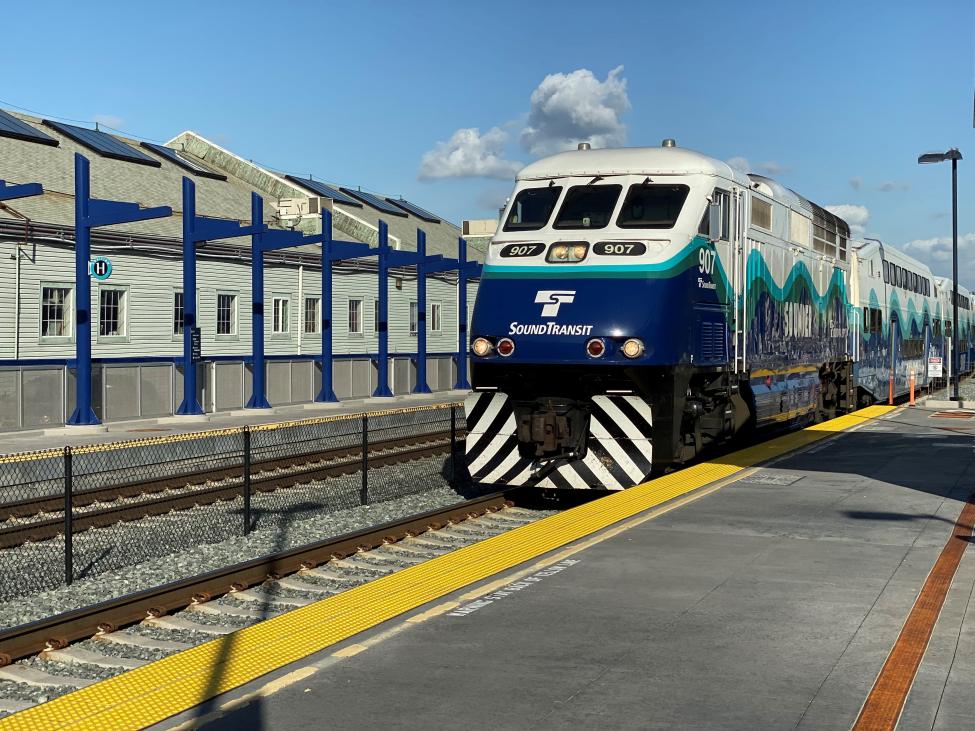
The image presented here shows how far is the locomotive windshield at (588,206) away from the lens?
13680 mm

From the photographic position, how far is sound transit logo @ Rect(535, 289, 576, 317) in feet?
42.4

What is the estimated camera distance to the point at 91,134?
41.0 meters

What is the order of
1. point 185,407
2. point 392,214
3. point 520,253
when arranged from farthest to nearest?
1. point 392,214
2. point 185,407
3. point 520,253

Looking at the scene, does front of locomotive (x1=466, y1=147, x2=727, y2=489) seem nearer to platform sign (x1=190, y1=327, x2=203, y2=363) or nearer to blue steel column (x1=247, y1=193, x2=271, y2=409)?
platform sign (x1=190, y1=327, x2=203, y2=363)

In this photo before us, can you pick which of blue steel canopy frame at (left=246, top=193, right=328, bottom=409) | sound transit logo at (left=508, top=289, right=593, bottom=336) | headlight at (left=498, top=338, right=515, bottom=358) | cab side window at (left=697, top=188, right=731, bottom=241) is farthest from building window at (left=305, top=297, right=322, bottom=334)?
sound transit logo at (left=508, top=289, right=593, bottom=336)

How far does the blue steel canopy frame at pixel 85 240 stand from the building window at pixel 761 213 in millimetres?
12990

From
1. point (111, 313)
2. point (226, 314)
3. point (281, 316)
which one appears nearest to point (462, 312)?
point (281, 316)

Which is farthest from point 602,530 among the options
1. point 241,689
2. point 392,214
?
point 392,214

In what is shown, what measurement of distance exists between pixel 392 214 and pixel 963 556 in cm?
4780

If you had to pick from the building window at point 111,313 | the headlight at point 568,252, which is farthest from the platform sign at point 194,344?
the headlight at point 568,252

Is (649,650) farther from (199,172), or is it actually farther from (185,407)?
(199,172)

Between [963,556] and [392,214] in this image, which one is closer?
[963,556]

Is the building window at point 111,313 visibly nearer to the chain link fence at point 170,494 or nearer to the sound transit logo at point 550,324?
the chain link fence at point 170,494

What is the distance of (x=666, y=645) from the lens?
700cm
